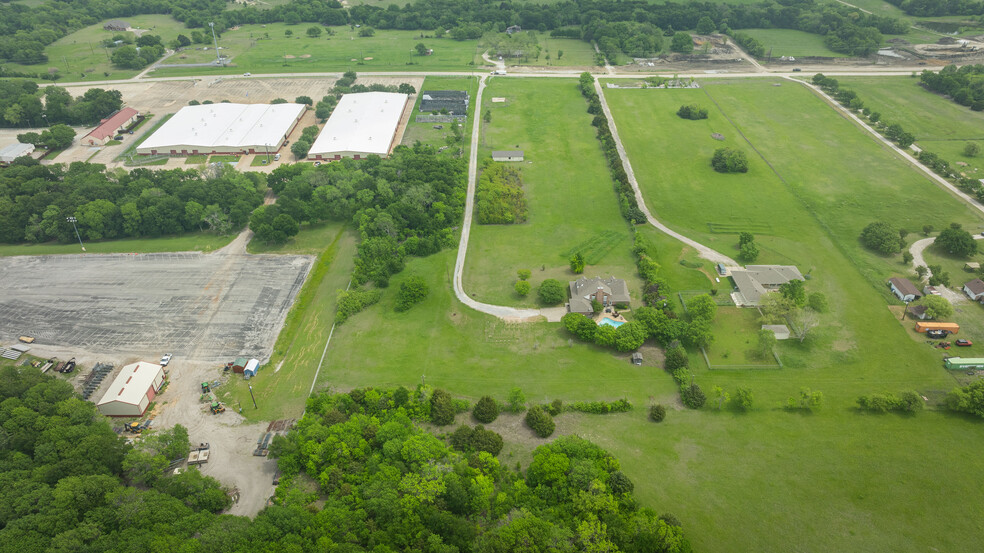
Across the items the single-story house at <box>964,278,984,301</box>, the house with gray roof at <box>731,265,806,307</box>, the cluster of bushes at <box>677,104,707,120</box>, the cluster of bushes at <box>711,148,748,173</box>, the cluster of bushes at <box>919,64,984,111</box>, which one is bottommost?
the house with gray roof at <box>731,265,806,307</box>

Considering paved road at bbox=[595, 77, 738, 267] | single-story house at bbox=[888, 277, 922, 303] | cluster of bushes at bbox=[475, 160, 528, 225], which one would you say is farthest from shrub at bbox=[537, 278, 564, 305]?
single-story house at bbox=[888, 277, 922, 303]

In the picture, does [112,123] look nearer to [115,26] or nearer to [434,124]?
[434,124]

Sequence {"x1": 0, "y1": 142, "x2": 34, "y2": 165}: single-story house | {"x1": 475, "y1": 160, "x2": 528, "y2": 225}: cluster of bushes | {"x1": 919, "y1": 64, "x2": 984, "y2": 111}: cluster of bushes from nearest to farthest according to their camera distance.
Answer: {"x1": 475, "y1": 160, "x2": 528, "y2": 225}: cluster of bushes < {"x1": 0, "y1": 142, "x2": 34, "y2": 165}: single-story house < {"x1": 919, "y1": 64, "x2": 984, "y2": 111}: cluster of bushes

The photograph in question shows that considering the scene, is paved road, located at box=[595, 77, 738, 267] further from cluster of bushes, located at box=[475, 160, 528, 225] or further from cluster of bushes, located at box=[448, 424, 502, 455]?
cluster of bushes, located at box=[448, 424, 502, 455]

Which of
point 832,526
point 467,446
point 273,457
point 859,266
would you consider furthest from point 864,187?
point 273,457

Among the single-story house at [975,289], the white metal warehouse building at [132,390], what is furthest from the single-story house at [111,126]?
the single-story house at [975,289]

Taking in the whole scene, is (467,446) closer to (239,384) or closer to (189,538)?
(189,538)
